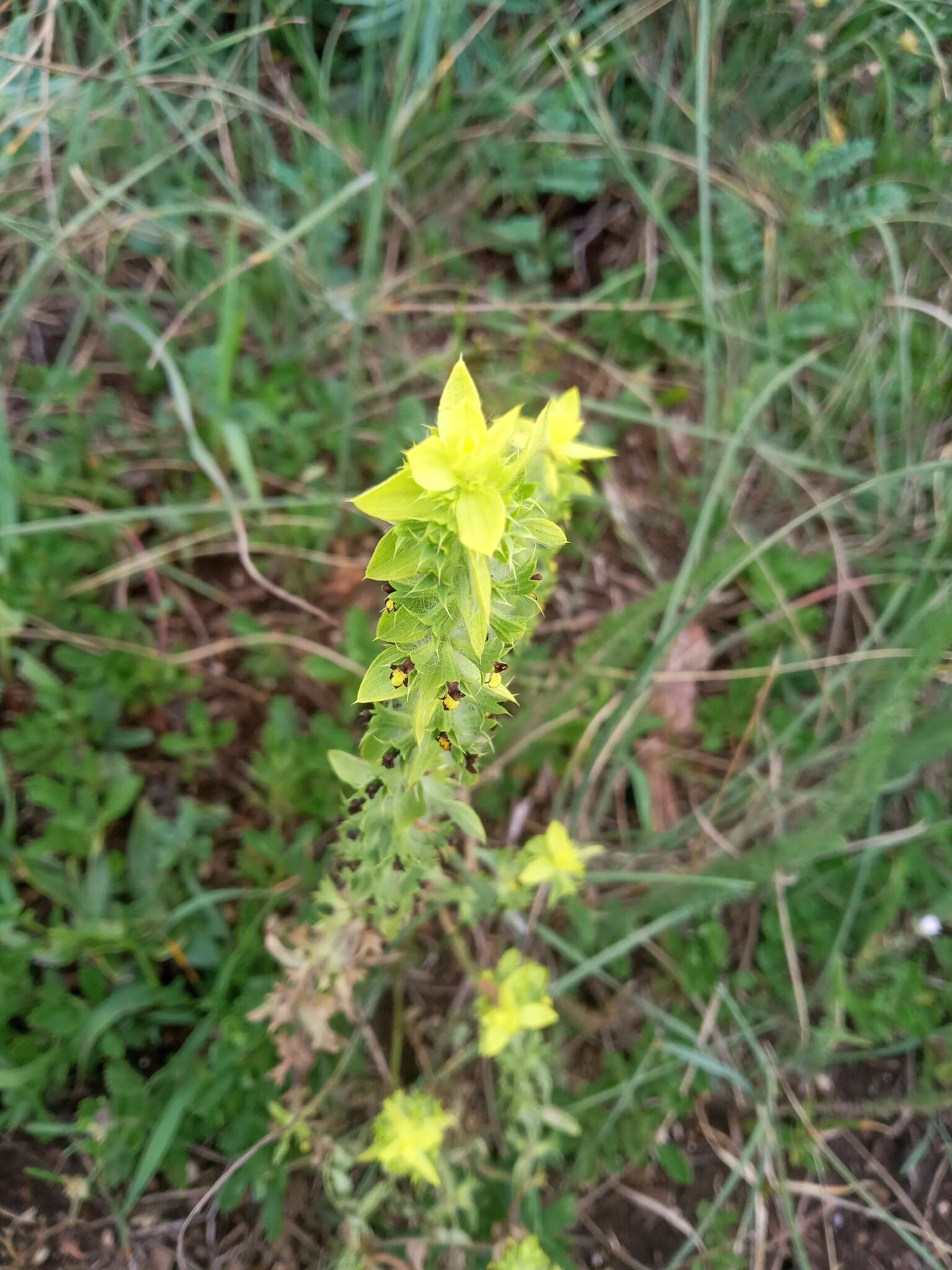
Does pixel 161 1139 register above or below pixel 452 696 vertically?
below

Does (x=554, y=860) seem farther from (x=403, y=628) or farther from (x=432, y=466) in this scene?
(x=432, y=466)

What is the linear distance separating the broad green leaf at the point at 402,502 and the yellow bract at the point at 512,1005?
1.16 metres

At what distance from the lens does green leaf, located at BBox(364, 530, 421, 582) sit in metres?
0.99

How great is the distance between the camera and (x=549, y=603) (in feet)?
8.64

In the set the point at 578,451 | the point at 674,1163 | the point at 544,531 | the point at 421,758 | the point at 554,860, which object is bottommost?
the point at 674,1163

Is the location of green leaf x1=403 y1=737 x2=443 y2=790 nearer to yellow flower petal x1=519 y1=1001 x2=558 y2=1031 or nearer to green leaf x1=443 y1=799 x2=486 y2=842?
green leaf x1=443 y1=799 x2=486 y2=842

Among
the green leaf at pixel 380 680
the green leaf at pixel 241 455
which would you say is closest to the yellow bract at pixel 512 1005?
the green leaf at pixel 380 680

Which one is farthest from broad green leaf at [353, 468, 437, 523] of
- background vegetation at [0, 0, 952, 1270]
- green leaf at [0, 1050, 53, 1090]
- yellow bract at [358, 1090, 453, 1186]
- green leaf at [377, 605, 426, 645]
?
green leaf at [0, 1050, 53, 1090]

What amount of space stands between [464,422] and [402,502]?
0.11 meters

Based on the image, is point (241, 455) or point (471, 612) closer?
point (471, 612)

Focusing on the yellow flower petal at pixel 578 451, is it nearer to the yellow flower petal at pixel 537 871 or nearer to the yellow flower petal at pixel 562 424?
the yellow flower petal at pixel 562 424

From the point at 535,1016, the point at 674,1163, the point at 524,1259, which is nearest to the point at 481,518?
the point at 535,1016

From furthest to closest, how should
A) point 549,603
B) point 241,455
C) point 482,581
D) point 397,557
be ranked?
point 549,603, point 241,455, point 397,557, point 482,581

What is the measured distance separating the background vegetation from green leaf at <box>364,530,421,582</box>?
1.12 m
